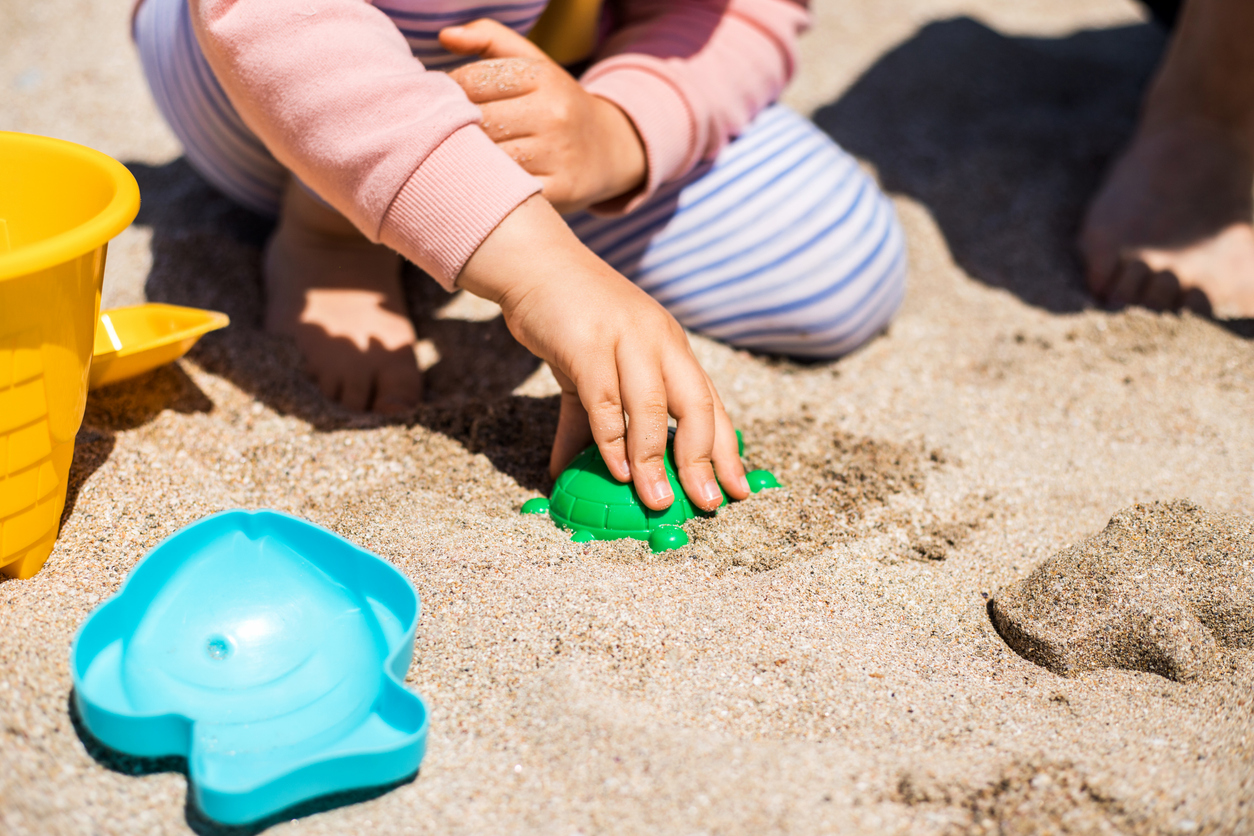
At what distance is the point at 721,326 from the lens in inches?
55.4

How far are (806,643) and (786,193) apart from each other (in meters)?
0.80

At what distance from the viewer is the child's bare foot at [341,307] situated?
1247 mm

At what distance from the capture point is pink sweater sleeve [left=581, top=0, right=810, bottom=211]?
1252mm

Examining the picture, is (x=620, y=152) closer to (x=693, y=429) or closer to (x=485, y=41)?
(x=485, y=41)

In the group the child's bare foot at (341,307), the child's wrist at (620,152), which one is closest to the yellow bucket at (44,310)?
the child's bare foot at (341,307)

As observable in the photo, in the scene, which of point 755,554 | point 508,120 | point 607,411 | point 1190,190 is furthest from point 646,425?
point 1190,190

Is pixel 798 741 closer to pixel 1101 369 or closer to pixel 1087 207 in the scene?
pixel 1101 369


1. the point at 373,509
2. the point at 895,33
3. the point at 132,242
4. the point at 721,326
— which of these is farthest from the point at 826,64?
the point at 373,509

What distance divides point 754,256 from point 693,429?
0.54 metres

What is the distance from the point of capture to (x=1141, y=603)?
848mm

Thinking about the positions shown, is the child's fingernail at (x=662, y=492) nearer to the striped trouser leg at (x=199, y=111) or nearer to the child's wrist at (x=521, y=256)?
the child's wrist at (x=521, y=256)

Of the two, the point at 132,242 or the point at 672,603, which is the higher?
the point at 672,603

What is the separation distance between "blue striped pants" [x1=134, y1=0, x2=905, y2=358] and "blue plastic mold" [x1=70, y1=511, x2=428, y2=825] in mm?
741

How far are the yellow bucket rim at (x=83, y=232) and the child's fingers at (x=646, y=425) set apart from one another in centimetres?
44
